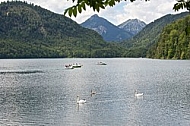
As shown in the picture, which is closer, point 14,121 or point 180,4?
point 180,4

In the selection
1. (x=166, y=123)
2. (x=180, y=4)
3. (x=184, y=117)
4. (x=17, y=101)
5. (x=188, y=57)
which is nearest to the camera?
(x=180, y=4)

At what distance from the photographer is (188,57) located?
19350 centimetres

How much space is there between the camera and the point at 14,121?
123 ft

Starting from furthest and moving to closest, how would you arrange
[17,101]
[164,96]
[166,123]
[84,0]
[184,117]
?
[164,96] → [17,101] → [184,117] → [166,123] → [84,0]

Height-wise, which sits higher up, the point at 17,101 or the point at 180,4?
the point at 180,4

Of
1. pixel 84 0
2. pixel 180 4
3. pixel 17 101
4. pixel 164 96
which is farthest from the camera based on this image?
pixel 164 96

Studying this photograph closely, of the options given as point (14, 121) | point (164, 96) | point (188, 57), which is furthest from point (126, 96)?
point (188, 57)

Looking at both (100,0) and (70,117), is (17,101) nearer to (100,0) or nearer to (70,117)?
(70,117)

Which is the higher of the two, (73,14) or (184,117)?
(73,14)

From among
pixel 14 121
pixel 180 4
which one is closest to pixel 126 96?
pixel 14 121

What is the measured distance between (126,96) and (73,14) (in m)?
54.0

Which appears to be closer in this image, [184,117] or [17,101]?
[184,117]

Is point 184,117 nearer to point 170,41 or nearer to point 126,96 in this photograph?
point 126,96

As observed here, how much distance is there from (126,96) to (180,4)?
52.7m
